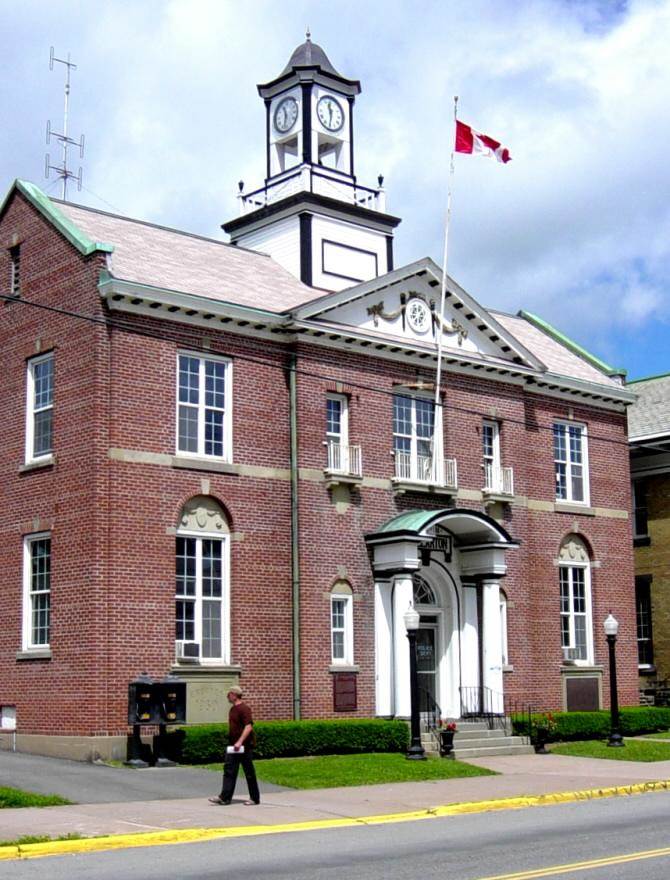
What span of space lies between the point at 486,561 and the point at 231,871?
18986mm

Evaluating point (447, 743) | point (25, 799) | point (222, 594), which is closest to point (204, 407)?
point (222, 594)

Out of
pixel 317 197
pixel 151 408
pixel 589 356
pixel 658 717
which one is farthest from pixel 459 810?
pixel 589 356

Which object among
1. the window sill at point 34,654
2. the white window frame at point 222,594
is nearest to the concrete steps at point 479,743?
the white window frame at point 222,594

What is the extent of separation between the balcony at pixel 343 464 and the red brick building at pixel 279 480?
0.06 meters

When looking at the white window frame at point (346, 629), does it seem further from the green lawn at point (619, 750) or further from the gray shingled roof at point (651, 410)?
the gray shingled roof at point (651, 410)

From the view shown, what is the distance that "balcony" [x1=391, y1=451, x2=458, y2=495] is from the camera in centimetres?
3027

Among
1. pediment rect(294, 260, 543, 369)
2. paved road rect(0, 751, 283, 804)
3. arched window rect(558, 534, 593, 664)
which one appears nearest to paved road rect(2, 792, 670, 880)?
paved road rect(0, 751, 283, 804)

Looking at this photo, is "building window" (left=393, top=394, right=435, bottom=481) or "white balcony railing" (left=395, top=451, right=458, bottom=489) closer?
"white balcony railing" (left=395, top=451, right=458, bottom=489)

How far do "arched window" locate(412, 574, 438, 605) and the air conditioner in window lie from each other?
6.60m

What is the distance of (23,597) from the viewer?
26953 millimetres

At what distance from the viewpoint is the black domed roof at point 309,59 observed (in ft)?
117

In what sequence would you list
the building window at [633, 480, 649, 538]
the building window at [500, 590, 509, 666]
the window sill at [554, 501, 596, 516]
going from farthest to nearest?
1. the building window at [633, 480, 649, 538]
2. the window sill at [554, 501, 596, 516]
3. the building window at [500, 590, 509, 666]

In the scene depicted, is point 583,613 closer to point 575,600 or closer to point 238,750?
point 575,600

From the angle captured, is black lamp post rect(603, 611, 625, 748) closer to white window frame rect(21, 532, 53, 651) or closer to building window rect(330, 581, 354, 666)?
building window rect(330, 581, 354, 666)
